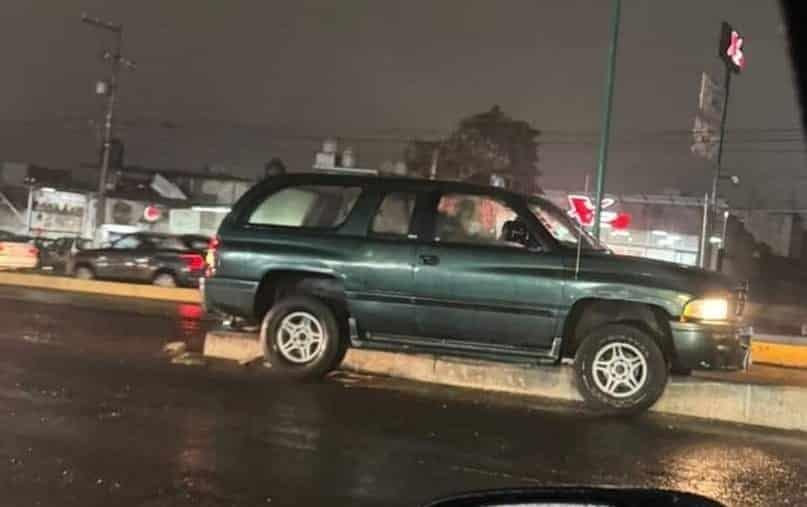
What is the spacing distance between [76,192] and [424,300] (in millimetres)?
44726

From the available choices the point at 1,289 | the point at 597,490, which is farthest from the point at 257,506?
the point at 1,289

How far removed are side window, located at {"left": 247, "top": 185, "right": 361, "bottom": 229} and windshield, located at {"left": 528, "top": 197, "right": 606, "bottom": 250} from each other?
1681 mm

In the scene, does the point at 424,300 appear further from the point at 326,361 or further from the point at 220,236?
the point at 220,236

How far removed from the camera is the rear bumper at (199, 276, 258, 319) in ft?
29.5

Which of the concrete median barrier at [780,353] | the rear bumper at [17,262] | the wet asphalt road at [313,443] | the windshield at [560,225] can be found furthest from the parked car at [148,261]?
the windshield at [560,225]

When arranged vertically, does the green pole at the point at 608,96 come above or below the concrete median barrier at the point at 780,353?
above

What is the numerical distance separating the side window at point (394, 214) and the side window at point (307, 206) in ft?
0.98

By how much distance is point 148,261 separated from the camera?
79.7ft

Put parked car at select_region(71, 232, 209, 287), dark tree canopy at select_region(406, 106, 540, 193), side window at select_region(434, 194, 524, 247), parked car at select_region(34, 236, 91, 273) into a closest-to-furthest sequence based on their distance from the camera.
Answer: side window at select_region(434, 194, 524, 247) → parked car at select_region(71, 232, 209, 287) → parked car at select_region(34, 236, 91, 273) → dark tree canopy at select_region(406, 106, 540, 193)

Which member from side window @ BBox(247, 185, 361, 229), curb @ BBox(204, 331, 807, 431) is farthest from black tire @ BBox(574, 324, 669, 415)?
side window @ BBox(247, 185, 361, 229)

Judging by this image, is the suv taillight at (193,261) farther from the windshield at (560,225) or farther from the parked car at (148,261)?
the windshield at (560,225)

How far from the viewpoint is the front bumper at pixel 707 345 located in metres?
7.99

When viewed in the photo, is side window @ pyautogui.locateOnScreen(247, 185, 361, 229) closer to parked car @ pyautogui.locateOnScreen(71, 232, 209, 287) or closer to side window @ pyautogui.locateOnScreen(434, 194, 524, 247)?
side window @ pyautogui.locateOnScreen(434, 194, 524, 247)

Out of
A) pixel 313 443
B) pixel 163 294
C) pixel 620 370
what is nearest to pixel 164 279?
pixel 163 294
